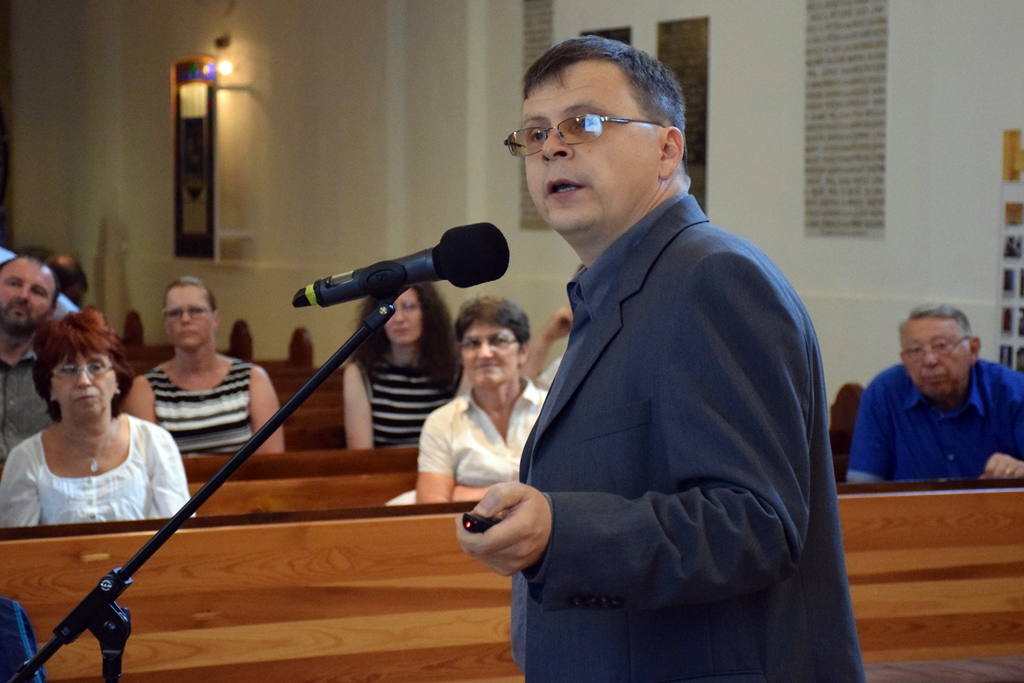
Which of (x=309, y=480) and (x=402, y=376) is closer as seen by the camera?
(x=309, y=480)

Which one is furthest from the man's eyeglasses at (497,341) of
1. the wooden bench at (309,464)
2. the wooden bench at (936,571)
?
the wooden bench at (936,571)

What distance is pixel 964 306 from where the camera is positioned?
5105 mm

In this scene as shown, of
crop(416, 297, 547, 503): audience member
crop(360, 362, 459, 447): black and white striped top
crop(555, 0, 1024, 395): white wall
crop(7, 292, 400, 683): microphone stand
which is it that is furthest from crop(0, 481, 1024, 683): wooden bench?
crop(555, 0, 1024, 395): white wall

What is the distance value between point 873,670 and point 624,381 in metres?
1.96

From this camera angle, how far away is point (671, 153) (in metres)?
1.40

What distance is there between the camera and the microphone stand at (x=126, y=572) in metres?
1.33

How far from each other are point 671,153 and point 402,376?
3398 millimetres

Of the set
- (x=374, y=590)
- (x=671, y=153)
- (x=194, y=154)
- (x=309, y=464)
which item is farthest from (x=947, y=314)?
(x=194, y=154)

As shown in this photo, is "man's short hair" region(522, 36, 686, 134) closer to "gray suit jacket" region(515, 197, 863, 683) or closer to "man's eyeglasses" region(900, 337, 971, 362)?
"gray suit jacket" region(515, 197, 863, 683)

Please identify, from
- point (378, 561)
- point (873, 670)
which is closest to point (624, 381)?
point (378, 561)

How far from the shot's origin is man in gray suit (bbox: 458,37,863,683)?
3.65ft

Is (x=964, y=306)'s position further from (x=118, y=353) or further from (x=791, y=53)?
(x=118, y=353)

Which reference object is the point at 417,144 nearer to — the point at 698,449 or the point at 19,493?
the point at 19,493

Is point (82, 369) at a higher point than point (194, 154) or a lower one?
lower
